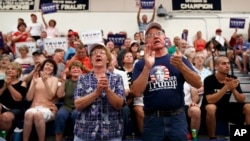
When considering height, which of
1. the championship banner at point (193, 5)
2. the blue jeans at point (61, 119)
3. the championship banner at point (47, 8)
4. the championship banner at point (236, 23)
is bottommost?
the blue jeans at point (61, 119)

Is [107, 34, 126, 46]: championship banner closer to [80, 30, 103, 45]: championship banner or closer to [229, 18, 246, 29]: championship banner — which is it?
[80, 30, 103, 45]: championship banner

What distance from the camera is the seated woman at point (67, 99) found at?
422 centimetres

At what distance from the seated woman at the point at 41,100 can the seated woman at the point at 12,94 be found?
0.13m

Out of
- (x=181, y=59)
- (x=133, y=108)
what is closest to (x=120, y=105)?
(x=181, y=59)

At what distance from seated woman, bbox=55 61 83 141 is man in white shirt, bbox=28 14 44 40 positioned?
5306 mm

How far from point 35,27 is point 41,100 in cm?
560

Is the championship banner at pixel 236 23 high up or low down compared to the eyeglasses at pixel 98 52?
up

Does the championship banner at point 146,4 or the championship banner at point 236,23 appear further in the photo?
the championship banner at point 236,23

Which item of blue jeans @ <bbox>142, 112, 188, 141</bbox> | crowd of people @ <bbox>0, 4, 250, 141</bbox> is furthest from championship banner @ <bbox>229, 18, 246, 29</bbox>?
blue jeans @ <bbox>142, 112, 188, 141</bbox>

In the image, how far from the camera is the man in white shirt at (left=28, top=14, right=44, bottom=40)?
962 centimetres

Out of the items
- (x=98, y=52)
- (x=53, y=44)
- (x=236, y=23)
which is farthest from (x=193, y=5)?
(x=98, y=52)

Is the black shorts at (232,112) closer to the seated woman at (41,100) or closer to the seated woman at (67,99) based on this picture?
the seated woman at (67,99)

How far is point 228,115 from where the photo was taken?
4363 mm

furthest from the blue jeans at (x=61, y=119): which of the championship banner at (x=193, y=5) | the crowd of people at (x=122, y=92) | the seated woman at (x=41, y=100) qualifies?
the championship banner at (x=193, y=5)
